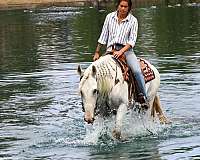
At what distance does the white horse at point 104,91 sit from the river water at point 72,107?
1.52 feet

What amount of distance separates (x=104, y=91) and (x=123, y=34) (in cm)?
136

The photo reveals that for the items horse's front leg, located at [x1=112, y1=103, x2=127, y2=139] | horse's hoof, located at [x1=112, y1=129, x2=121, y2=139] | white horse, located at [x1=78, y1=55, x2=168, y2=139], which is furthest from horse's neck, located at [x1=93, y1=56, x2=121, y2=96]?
horse's hoof, located at [x1=112, y1=129, x2=121, y2=139]

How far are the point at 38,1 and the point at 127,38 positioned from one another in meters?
97.8

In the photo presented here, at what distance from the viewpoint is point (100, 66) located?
1056 cm

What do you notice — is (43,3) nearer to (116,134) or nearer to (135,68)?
(135,68)

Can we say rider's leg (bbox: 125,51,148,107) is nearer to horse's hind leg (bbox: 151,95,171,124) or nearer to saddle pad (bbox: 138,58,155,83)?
saddle pad (bbox: 138,58,155,83)

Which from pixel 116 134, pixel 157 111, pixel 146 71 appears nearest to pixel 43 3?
pixel 157 111

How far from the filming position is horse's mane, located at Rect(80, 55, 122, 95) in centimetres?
1026

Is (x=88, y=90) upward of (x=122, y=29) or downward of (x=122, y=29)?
downward

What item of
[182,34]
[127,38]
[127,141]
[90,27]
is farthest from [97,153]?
[90,27]

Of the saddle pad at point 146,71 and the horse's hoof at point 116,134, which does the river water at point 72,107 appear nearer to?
the horse's hoof at point 116,134

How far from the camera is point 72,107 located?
15.4 metres

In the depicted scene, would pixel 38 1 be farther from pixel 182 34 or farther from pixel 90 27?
pixel 182 34

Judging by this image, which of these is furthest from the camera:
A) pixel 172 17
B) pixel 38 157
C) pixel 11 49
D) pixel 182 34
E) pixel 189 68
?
pixel 172 17
